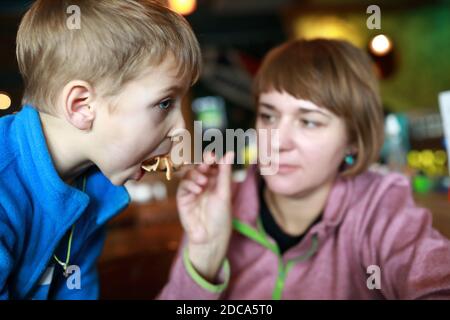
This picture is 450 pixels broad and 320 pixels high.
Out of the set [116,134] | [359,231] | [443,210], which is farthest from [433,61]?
[116,134]

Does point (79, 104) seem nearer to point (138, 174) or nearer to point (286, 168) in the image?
point (138, 174)

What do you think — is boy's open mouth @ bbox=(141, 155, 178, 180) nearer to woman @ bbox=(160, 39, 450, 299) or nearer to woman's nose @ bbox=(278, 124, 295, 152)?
woman @ bbox=(160, 39, 450, 299)

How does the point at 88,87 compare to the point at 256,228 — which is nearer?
the point at 88,87

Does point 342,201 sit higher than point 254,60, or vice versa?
point 254,60

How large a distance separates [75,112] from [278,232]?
0.54m

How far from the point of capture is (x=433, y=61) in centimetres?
279

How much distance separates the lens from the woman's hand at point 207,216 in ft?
2.59

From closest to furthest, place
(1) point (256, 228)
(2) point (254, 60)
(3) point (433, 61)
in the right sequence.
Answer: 1. (1) point (256, 228)
2. (3) point (433, 61)
3. (2) point (254, 60)

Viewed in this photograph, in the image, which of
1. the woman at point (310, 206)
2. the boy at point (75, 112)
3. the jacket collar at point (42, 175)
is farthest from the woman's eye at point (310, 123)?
the jacket collar at point (42, 175)

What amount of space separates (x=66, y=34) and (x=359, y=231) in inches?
22.7

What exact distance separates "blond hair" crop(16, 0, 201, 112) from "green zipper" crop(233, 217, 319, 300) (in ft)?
1.51

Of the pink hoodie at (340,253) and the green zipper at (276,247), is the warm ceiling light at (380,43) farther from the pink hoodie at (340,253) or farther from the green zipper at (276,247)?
the green zipper at (276,247)

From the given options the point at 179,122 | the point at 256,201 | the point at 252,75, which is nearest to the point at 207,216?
the point at 256,201

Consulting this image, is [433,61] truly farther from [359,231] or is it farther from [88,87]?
[88,87]
